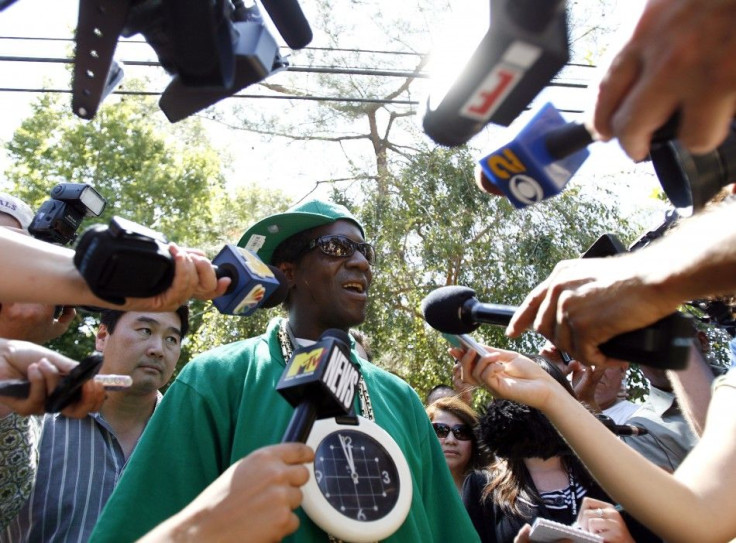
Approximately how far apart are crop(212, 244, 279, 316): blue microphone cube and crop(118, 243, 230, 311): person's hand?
6cm

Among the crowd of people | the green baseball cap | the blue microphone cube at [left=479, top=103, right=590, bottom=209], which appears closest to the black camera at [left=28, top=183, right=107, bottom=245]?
the crowd of people

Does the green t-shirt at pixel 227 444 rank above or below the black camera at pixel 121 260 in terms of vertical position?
below

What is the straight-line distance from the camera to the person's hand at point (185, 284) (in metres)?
1.92

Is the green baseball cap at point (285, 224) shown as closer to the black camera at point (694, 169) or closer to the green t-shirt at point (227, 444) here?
the green t-shirt at point (227, 444)

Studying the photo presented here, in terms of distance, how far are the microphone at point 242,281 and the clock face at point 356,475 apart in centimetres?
51

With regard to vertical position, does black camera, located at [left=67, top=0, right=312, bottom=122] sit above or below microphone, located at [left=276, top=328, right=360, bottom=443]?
above

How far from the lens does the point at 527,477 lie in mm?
3648

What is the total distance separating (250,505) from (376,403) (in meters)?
1.06

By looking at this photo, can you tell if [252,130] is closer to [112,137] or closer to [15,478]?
[112,137]

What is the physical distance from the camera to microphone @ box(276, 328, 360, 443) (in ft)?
5.92

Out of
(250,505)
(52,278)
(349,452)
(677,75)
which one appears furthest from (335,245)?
(677,75)

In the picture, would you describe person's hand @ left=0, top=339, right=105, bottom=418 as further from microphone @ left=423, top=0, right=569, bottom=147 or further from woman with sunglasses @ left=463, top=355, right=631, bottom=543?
woman with sunglasses @ left=463, top=355, right=631, bottom=543

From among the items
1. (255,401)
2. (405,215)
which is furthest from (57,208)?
(405,215)

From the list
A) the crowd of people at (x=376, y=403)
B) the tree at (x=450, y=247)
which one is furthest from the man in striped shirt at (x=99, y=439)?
the tree at (x=450, y=247)
